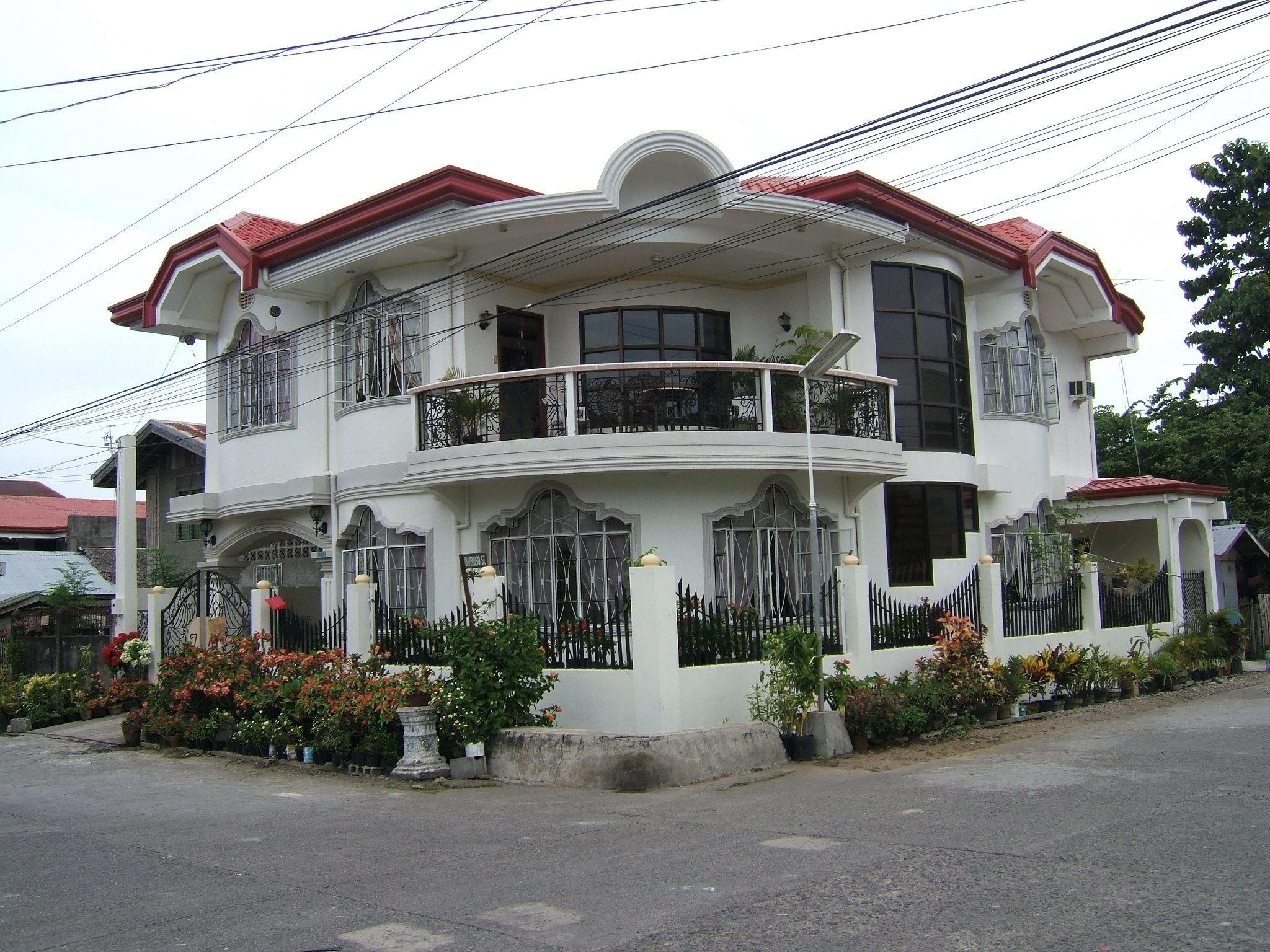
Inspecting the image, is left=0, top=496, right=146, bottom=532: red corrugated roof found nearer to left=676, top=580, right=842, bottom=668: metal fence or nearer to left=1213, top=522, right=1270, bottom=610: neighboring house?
left=676, top=580, right=842, bottom=668: metal fence

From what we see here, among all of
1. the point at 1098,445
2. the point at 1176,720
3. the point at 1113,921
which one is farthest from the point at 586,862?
the point at 1098,445

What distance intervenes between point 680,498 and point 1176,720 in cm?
651

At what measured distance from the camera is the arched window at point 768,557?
14.3 metres

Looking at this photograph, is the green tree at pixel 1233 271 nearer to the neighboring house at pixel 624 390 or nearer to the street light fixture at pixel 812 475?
the neighboring house at pixel 624 390

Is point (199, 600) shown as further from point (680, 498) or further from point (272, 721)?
point (680, 498)

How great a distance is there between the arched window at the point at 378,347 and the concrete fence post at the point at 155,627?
14.3ft

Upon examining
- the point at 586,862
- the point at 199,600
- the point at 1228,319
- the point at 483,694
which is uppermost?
the point at 1228,319

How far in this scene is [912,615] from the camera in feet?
45.7

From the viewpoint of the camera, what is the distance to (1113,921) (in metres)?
5.77

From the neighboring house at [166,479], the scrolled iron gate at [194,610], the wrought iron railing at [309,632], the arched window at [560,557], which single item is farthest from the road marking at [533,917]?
the neighboring house at [166,479]

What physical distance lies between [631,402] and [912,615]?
430 centimetres

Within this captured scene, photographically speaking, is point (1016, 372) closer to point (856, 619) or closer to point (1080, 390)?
point (1080, 390)

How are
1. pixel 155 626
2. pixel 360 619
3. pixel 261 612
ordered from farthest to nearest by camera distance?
pixel 155 626 → pixel 261 612 → pixel 360 619

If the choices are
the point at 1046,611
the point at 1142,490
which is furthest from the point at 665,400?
the point at 1142,490
